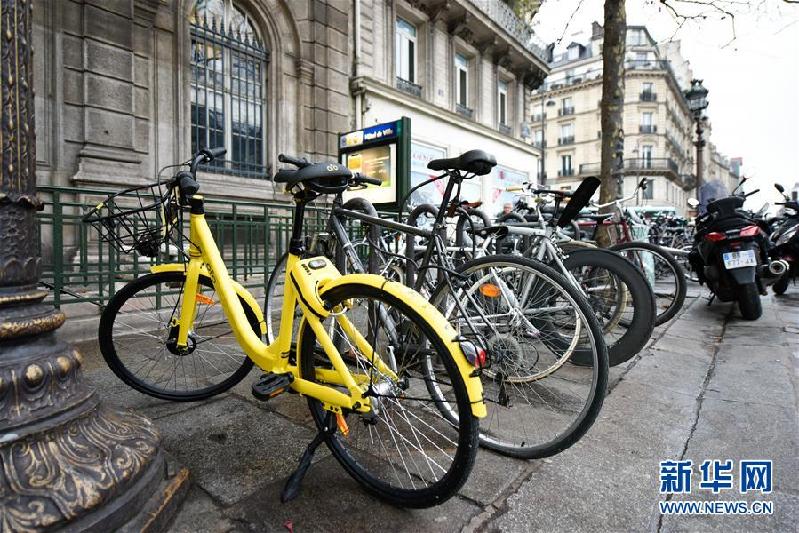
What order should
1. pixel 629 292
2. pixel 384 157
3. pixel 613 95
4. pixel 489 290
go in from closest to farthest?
pixel 489 290, pixel 629 292, pixel 613 95, pixel 384 157

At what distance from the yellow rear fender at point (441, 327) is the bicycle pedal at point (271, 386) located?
1.72 feet

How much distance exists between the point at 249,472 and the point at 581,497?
1.31m

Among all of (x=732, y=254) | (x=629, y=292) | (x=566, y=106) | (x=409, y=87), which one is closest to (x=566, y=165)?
(x=566, y=106)

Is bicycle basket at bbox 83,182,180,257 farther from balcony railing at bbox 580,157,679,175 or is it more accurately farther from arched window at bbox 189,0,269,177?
balcony railing at bbox 580,157,679,175

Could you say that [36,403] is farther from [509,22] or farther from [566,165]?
[566,165]

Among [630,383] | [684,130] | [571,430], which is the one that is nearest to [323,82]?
[630,383]

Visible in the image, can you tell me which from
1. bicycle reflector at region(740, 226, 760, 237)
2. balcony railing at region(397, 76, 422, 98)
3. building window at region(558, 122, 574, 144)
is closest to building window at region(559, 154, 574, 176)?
building window at region(558, 122, 574, 144)

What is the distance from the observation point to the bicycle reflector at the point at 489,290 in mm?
2236

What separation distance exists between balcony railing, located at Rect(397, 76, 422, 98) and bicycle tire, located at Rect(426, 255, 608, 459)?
41.0ft

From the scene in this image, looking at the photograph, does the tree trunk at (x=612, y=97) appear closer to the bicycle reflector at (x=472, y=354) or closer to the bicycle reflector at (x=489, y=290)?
the bicycle reflector at (x=489, y=290)

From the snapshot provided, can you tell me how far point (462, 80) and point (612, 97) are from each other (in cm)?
1103

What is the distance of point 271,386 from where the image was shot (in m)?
1.83

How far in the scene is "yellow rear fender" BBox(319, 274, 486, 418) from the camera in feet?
4.88

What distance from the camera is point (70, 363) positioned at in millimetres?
1557
